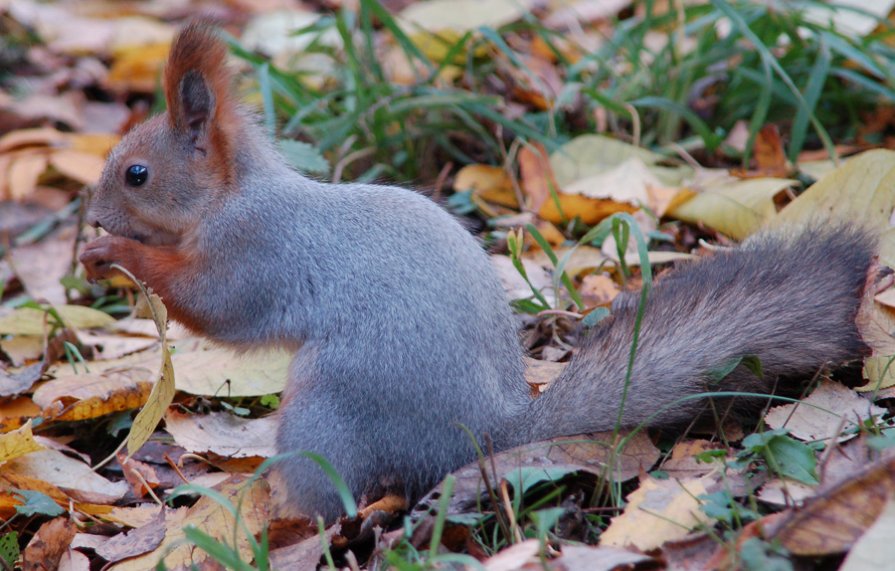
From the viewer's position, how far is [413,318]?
227 centimetres

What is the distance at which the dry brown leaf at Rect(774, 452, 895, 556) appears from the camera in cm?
163

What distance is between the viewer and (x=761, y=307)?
2.19 meters

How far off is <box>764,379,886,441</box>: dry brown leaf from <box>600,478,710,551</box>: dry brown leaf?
27cm

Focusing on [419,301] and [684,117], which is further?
[684,117]

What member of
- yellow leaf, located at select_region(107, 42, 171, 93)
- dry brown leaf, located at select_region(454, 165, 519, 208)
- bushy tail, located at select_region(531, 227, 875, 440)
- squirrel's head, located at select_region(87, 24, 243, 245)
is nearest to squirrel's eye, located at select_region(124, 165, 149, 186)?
squirrel's head, located at select_region(87, 24, 243, 245)

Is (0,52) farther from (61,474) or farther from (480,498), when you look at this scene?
(480,498)

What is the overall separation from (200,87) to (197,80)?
2cm

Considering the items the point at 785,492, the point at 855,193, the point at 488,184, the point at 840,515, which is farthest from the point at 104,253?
the point at 855,193

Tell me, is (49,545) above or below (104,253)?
below

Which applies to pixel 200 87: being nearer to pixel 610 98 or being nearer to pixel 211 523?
pixel 211 523

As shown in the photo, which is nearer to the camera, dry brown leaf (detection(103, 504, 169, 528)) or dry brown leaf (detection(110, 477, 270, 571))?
dry brown leaf (detection(110, 477, 270, 571))

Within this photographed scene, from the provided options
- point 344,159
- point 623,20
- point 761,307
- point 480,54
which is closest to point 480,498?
point 761,307

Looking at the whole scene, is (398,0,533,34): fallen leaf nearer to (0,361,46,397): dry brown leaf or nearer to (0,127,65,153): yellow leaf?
(0,127,65,153): yellow leaf

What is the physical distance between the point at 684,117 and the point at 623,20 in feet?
5.42
